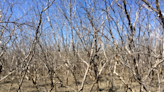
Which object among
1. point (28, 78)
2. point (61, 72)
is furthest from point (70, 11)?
point (61, 72)

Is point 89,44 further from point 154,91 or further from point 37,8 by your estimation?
point 154,91

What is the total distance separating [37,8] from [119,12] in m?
3.31

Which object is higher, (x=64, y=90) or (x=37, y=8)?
(x=37, y=8)

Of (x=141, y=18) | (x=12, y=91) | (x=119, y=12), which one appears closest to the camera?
(x=119, y=12)

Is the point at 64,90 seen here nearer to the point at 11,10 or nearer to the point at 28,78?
the point at 28,78

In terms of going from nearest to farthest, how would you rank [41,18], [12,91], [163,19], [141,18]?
[163,19] → [141,18] → [41,18] → [12,91]

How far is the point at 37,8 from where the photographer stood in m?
5.03

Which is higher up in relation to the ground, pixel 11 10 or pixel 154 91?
pixel 11 10

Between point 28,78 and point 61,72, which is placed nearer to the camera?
point 28,78

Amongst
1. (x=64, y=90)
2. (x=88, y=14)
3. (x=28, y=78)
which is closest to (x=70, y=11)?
(x=88, y=14)

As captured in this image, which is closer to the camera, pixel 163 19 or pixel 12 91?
pixel 163 19

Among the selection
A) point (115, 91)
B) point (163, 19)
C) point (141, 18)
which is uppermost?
point (141, 18)

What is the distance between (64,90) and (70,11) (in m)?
4.26

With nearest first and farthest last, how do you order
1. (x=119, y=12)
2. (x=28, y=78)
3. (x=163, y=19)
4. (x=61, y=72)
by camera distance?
(x=163, y=19), (x=119, y=12), (x=28, y=78), (x=61, y=72)
